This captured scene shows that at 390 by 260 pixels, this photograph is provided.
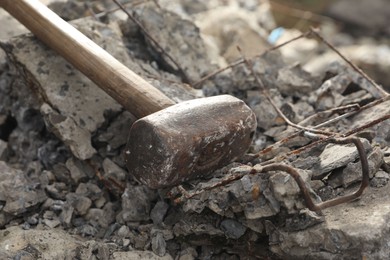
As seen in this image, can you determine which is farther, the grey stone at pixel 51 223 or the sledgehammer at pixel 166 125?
the grey stone at pixel 51 223

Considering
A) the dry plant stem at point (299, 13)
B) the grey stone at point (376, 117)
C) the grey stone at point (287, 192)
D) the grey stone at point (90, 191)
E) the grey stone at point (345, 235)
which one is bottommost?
the dry plant stem at point (299, 13)

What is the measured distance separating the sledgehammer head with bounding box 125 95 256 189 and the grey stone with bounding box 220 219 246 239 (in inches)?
11.3

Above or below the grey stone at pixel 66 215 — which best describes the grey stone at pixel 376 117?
above

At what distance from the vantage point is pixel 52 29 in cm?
321

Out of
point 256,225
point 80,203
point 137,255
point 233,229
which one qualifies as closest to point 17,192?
point 80,203

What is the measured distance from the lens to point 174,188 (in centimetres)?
280

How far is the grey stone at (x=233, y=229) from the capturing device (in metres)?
2.67

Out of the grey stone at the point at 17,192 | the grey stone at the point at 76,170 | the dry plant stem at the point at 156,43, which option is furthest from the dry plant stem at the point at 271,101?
the grey stone at the point at 17,192

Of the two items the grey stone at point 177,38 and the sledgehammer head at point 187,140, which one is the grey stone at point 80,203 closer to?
the sledgehammer head at point 187,140

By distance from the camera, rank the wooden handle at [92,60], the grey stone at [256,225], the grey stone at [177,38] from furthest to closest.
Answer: the grey stone at [177,38]
the wooden handle at [92,60]
the grey stone at [256,225]

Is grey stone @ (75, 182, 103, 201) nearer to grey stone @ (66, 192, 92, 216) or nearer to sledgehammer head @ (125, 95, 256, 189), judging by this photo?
grey stone @ (66, 192, 92, 216)

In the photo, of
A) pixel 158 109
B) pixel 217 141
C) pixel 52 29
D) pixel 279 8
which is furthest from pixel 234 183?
pixel 279 8

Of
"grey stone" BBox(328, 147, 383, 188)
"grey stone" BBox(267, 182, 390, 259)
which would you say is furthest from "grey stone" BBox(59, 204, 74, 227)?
"grey stone" BBox(328, 147, 383, 188)

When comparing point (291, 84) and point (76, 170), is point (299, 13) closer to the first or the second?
point (291, 84)
